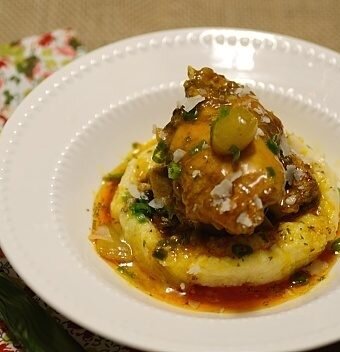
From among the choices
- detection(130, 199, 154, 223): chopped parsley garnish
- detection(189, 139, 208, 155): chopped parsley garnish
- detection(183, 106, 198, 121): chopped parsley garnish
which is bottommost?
detection(130, 199, 154, 223): chopped parsley garnish

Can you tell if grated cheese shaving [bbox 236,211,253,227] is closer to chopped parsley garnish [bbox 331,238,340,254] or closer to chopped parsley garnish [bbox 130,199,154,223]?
chopped parsley garnish [bbox 130,199,154,223]

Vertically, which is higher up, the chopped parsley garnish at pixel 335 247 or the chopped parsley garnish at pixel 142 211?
the chopped parsley garnish at pixel 142 211

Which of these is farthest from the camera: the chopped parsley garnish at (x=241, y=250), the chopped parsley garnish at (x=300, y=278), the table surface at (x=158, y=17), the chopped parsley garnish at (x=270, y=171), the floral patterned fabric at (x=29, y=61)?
the table surface at (x=158, y=17)

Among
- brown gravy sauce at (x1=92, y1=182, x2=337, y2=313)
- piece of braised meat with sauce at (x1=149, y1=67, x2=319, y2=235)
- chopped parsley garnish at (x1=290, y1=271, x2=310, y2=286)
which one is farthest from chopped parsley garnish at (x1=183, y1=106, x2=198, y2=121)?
chopped parsley garnish at (x1=290, y1=271, x2=310, y2=286)

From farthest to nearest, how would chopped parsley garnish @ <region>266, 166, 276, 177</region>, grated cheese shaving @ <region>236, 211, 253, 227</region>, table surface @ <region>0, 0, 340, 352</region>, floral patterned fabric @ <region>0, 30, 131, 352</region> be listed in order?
1. table surface @ <region>0, 0, 340, 352</region>
2. floral patterned fabric @ <region>0, 30, 131, 352</region>
3. chopped parsley garnish @ <region>266, 166, 276, 177</region>
4. grated cheese shaving @ <region>236, 211, 253, 227</region>

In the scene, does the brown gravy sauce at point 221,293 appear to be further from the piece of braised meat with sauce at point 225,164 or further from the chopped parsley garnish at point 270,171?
the chopped parsley garnish at point 270,171

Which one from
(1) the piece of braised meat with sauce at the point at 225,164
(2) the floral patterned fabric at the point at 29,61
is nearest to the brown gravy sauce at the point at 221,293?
(1) the piece of braised meat with sauce at the point at 225,164

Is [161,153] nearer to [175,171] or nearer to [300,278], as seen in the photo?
[175,171]
